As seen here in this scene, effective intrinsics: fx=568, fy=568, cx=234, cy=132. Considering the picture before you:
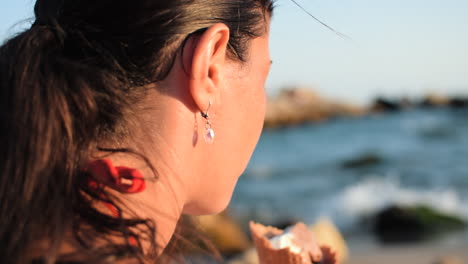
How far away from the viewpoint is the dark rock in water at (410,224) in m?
8.18

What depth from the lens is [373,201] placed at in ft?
35.8

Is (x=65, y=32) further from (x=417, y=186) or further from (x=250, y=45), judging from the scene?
(x=417, y=186)

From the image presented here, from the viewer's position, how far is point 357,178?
14453 mm

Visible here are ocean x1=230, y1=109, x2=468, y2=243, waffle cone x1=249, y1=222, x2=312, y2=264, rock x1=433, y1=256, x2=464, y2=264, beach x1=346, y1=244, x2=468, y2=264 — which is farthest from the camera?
ocean x1=230, y1=109, x2=468, y2=243

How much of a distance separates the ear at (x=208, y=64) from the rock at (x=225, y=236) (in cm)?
604

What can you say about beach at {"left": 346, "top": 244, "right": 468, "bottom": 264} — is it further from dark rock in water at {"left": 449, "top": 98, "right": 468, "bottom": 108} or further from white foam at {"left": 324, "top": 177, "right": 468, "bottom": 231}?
dark rock in water at {"left": 449, "top": 98, "right": 468, "bottom": 108}

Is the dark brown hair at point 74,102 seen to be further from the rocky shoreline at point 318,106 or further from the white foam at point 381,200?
the rocky shoreline at point 318,106

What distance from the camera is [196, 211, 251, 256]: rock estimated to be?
7715 millimetres

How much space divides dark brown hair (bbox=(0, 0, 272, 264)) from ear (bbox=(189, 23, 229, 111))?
0.05 metres

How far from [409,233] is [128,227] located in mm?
7383

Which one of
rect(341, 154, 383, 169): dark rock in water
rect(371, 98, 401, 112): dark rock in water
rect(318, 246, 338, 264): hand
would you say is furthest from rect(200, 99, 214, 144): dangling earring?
rect(371, 98, 401, 112): dark rock in water

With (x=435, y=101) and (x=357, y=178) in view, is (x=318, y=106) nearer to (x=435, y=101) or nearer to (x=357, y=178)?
(x=435, y=101)

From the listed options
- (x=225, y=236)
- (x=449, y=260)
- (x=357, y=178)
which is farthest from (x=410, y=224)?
(x=357, y=178)

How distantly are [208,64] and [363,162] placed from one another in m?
15.9
